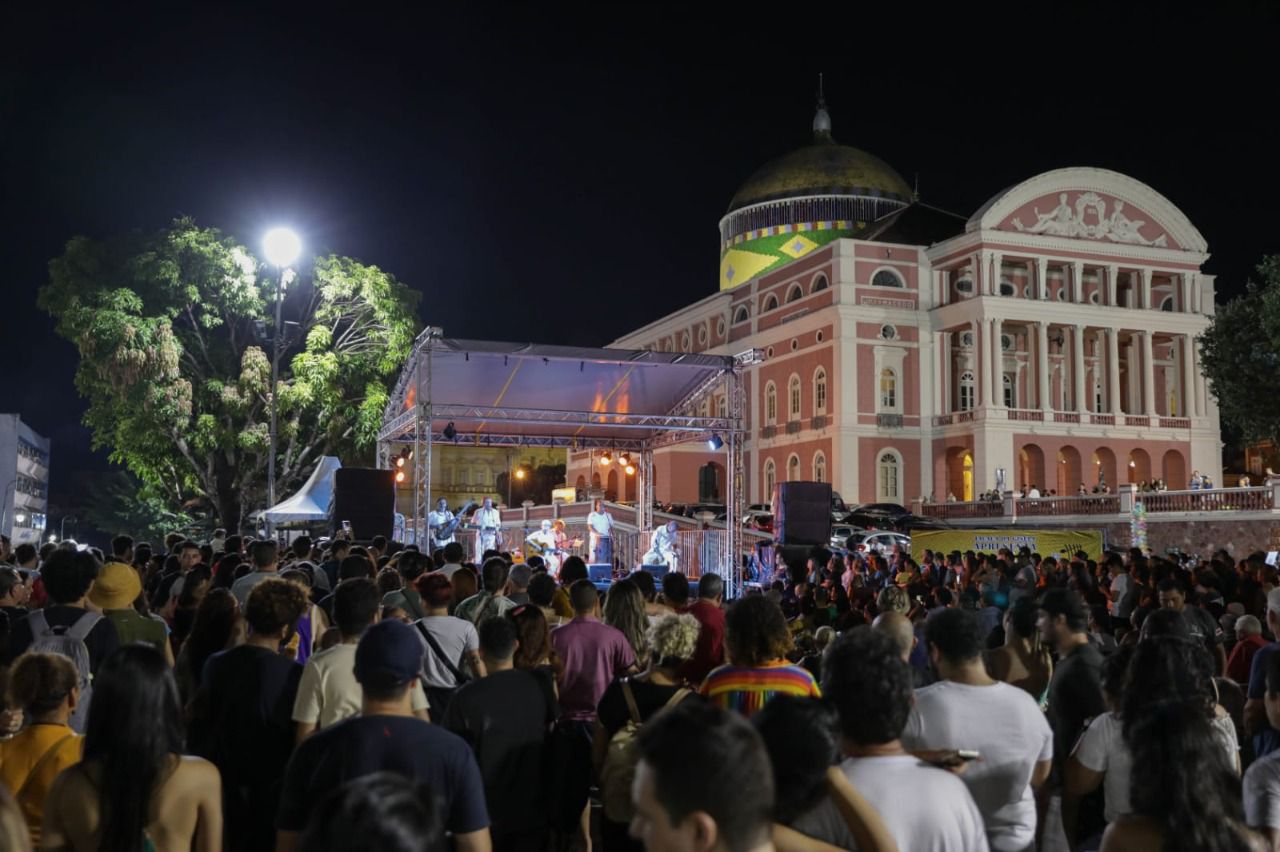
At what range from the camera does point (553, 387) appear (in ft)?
79.7

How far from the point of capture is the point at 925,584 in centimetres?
1544

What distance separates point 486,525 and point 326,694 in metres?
19.7

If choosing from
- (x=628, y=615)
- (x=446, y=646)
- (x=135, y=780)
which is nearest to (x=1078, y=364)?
(x=628, y=615)

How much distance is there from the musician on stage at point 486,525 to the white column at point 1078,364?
3023 centimetres

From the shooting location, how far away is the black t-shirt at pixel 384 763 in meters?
3.49

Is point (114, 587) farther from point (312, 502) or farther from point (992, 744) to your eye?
point (312, 502)

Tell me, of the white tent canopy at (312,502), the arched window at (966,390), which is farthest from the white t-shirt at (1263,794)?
the arched window at (966,390)

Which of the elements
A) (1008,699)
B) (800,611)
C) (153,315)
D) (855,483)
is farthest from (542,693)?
(855,483)

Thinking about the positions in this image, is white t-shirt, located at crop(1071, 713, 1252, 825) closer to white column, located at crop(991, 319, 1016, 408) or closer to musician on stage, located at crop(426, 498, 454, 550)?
musician on stage, located at crop(426, 498, 454, 550)

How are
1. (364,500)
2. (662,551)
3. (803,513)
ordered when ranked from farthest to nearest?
(662,551) < (803,513) < (364,500)

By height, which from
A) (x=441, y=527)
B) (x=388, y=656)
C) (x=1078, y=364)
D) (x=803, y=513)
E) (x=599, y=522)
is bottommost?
(x=388, y=656)

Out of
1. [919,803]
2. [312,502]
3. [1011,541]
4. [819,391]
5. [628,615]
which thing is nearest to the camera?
[919,803]

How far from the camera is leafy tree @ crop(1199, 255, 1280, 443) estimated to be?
30.0 m

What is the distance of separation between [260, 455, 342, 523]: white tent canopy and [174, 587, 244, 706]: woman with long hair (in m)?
19.6
